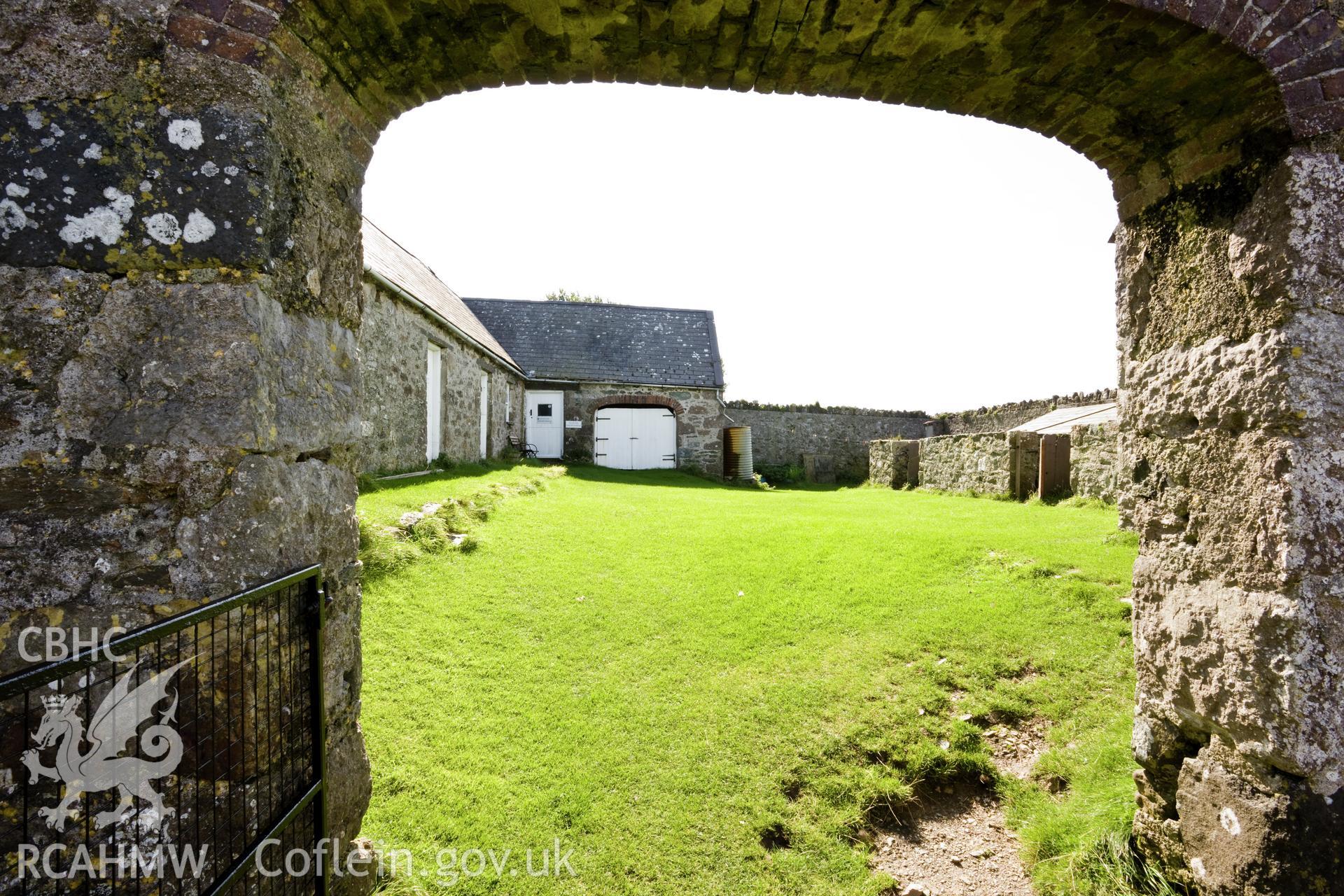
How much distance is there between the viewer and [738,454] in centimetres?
1842

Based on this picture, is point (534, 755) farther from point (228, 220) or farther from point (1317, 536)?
point (1317, 536)

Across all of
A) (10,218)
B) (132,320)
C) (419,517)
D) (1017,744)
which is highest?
(10,218)

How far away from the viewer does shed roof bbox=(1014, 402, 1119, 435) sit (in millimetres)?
10453

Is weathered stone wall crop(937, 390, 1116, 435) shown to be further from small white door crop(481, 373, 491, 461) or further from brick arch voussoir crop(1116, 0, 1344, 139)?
small white door crop(481, 373, 491, 461)

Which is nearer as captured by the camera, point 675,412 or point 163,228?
point 163,228

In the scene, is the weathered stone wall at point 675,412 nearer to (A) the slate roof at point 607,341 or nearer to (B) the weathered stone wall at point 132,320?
(A) the slate roof at point 607,341

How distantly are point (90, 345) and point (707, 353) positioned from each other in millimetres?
19095

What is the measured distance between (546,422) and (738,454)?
244 inches

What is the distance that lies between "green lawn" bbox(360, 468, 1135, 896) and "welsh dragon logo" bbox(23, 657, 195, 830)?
1.29 meters

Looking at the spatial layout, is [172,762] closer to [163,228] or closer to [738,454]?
[163,228]

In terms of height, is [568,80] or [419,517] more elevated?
[568,80]

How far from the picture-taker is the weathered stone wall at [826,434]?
67.1ft

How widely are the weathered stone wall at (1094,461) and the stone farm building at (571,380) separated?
10.9m

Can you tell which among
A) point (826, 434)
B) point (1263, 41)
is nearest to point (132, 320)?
point (1263, 41)
